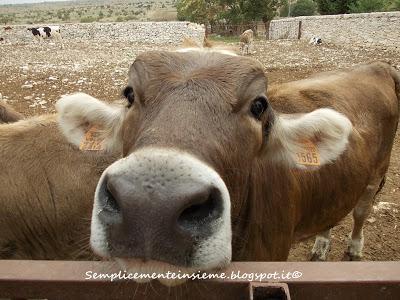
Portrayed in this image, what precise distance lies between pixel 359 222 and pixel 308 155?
247cm

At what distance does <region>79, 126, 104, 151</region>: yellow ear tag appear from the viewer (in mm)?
3260

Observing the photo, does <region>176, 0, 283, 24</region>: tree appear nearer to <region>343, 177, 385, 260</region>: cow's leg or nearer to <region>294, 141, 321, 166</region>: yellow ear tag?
<region>343, 177, 385, 260</region>: cow's leg

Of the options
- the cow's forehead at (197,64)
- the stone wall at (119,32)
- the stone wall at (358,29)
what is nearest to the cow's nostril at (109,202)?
the cow's forehead at (197,64)

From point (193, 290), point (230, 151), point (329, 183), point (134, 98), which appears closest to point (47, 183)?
point (134, 98)

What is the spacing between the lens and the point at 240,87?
8.34 ft

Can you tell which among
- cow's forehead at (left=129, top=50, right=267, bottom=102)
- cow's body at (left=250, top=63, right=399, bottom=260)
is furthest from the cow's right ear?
cow's body at (left=250, top=63, right=399, bottom=260)

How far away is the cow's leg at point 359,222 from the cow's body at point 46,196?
10.8 ft

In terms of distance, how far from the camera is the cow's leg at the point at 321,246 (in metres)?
5.09

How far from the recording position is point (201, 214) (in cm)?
174

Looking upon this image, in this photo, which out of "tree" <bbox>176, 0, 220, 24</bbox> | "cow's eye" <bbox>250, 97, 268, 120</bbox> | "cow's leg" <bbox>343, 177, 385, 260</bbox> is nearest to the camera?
"cow's eye" <bbox>250, 97, 268, 120</bbox>

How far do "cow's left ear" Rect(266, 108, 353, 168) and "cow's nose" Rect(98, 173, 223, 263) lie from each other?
1.51 meters

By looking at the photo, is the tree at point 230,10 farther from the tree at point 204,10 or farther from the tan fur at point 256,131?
the tan fur at point 256,131

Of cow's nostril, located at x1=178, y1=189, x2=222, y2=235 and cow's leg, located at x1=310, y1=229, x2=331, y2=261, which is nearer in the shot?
cow's nostril, located at x1=178, y1=189, x2=222, y2=235

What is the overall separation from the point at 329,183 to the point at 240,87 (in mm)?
2102
